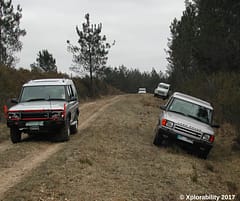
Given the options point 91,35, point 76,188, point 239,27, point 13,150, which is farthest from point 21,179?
point 91,35

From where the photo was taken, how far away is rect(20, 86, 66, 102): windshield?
13195 millimetres

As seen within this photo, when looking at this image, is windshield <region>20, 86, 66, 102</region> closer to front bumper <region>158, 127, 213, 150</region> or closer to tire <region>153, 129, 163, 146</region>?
tire <region>153, 129, 163, 146</region>

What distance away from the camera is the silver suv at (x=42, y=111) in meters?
11.9

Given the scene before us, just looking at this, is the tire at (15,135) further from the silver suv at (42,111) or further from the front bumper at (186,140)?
the front bumper at (186,140)

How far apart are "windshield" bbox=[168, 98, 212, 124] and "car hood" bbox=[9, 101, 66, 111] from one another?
158 inches

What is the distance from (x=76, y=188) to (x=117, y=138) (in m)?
6.19

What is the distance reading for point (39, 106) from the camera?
12195 millimetres

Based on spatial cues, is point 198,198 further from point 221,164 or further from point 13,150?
point 13,150

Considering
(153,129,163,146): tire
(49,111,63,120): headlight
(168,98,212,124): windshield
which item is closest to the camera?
(49,111,63,120): headlight

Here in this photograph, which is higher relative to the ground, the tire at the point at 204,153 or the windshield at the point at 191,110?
the windshield at the point at 191,110

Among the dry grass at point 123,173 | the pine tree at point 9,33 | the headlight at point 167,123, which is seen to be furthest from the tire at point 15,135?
the pine tree at point 9,33

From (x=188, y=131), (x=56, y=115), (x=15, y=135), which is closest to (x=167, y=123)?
(x=188, y=131)

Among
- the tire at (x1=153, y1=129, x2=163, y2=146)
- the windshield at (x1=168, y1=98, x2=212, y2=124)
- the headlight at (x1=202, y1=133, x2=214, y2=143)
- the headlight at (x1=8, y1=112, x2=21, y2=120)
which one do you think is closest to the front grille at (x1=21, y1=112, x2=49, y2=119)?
the headlight at (x1=8, y1=112, x2=21, y2=120)

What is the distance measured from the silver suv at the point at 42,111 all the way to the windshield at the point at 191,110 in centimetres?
378
